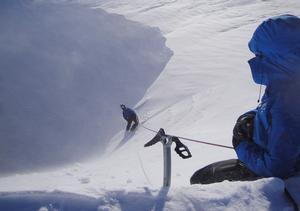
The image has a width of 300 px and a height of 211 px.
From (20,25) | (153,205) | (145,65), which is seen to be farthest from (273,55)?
(20,25)

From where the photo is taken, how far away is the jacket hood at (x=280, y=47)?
212 centimetres

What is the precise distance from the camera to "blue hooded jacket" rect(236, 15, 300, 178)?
2.12m

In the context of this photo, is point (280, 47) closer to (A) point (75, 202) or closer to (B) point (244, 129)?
(B) point (244, 129)

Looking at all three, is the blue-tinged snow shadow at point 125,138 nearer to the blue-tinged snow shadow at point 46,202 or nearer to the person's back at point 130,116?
the person's back at point 130,116

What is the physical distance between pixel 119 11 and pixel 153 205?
3121 cm

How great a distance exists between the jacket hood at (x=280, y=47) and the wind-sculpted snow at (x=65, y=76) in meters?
9.56

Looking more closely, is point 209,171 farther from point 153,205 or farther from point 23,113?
point 23,113

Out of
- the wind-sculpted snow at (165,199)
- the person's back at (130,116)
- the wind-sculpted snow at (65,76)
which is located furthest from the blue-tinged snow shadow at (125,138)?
the wind-sculpted snow at (165,199)

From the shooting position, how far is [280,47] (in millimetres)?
2146

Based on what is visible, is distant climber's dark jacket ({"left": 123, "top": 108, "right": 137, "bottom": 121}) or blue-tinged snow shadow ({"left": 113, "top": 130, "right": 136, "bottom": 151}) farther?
distant climber's dark jacket ({"left": 123, "top": 108, "right": 137, "bottom": 121})

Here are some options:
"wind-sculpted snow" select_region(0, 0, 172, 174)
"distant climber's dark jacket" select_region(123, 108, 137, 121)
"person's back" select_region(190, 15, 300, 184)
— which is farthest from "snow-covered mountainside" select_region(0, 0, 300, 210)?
"distant climber's dark jacket" select_region(123, 108, 137, 121)

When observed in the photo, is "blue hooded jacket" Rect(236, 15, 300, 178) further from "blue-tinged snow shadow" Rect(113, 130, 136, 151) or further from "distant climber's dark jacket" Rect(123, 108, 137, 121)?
"distant climber's dark jacket" Rect(123, 108, 137, 121)

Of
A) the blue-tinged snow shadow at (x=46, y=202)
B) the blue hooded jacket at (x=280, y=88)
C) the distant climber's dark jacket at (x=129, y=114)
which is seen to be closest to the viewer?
the blue-tinged snow shadow at (x=46, y=202)

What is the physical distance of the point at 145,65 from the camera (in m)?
18.3
